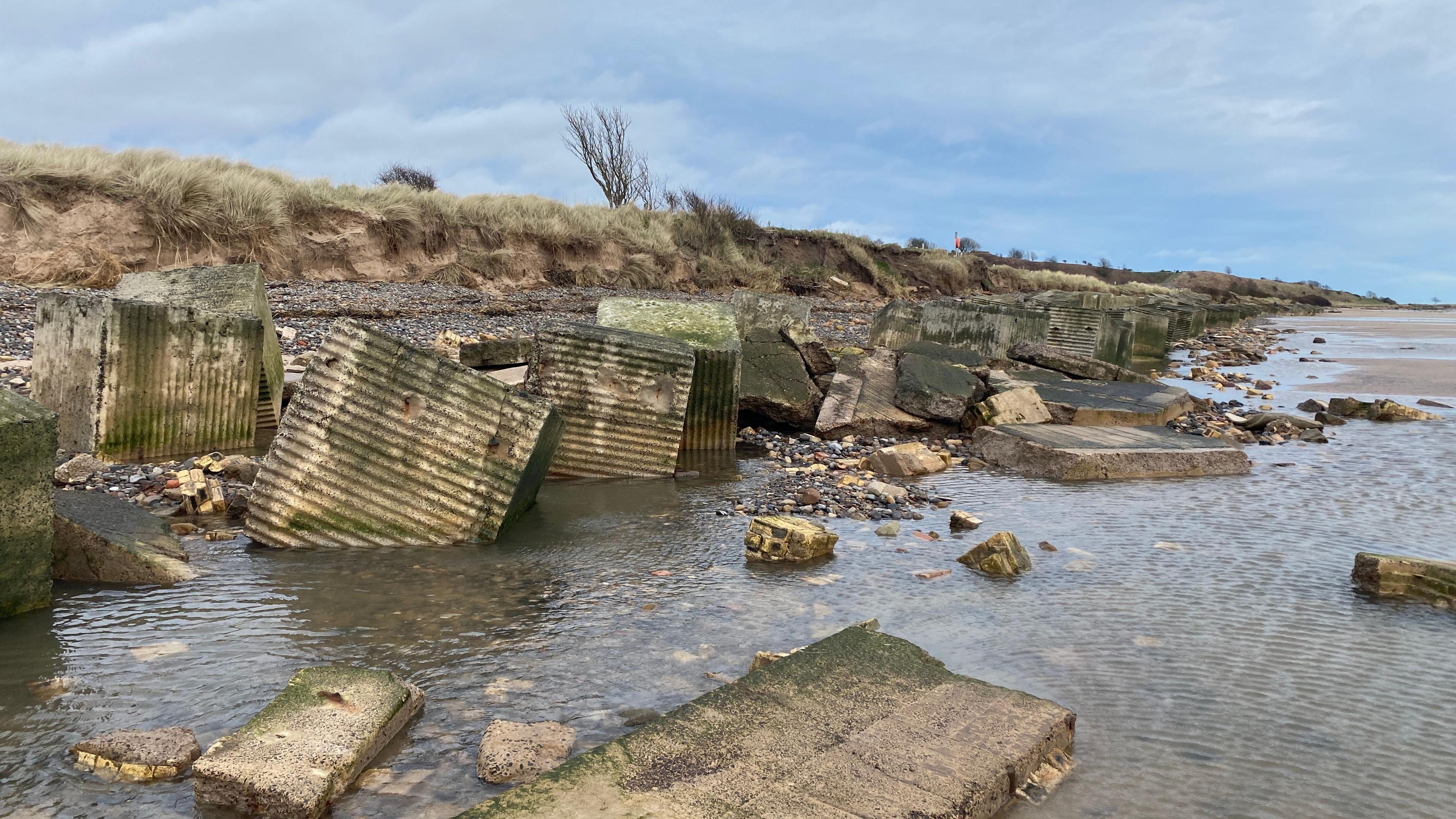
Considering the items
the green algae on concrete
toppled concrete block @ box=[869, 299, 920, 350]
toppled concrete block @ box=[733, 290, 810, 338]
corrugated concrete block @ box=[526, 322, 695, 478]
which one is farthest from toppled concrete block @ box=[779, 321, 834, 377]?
the green algae on concrete

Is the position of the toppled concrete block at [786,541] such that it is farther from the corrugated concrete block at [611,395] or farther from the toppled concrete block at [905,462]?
the toppled concrete block at [905,462]

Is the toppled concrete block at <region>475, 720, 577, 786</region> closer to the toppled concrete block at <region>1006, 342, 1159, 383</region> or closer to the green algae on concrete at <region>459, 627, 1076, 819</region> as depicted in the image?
the green algae on concrete at <region>459, 627, 1076, 819</region>

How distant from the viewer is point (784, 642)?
3.21 m

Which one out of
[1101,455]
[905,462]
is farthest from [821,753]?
[1101,455]

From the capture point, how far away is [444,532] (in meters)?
4.23

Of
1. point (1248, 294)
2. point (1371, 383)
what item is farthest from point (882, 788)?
point (1248, 294)

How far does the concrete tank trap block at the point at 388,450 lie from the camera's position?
4168 millimetres

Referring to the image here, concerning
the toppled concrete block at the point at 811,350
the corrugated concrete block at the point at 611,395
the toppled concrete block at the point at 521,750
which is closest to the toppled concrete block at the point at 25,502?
the toppled concrete block at the point at 521,750

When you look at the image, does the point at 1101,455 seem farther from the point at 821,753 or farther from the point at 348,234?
the point at 348,234

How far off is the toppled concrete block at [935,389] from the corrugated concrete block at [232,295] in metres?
4.90

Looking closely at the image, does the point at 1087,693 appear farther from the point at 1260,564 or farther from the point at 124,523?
the point at 124,523

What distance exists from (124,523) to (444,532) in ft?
4.24

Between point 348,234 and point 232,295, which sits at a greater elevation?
point 348,234

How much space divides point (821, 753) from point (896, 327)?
10290 millimetres
